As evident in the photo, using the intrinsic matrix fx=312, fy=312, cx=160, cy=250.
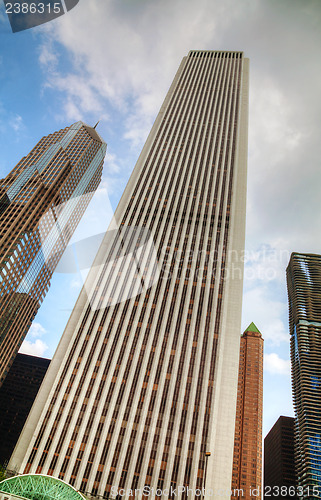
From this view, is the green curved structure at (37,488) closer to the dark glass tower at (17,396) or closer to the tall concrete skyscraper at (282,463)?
the dark glass tower at (17,396)

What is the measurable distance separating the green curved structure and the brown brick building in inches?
4759

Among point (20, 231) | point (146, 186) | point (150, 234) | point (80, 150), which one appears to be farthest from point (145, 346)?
point (80, 150)

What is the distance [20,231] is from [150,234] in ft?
212

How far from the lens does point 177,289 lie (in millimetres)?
77312

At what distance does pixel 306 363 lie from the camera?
145 metres

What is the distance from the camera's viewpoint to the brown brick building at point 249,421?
440ft

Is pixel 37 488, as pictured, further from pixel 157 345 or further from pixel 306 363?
pixel 306 363

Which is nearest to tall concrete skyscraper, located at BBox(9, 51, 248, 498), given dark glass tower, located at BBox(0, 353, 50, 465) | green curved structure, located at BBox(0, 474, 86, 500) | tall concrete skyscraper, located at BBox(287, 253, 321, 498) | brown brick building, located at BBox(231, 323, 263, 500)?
green curved structure, located at BBox(0, 474, 86, 500)

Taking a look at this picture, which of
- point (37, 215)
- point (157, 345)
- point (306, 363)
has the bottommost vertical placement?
point (157, 345)

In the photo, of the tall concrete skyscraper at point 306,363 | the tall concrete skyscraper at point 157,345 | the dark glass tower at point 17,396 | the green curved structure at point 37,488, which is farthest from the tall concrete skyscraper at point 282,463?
the green curved structure at point 37,488

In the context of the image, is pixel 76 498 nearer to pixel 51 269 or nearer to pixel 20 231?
pixel 20 231

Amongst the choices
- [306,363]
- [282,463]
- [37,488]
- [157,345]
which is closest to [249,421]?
[306,363]

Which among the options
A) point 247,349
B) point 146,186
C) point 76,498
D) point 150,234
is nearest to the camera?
point 76,498

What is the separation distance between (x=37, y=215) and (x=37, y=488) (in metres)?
111
